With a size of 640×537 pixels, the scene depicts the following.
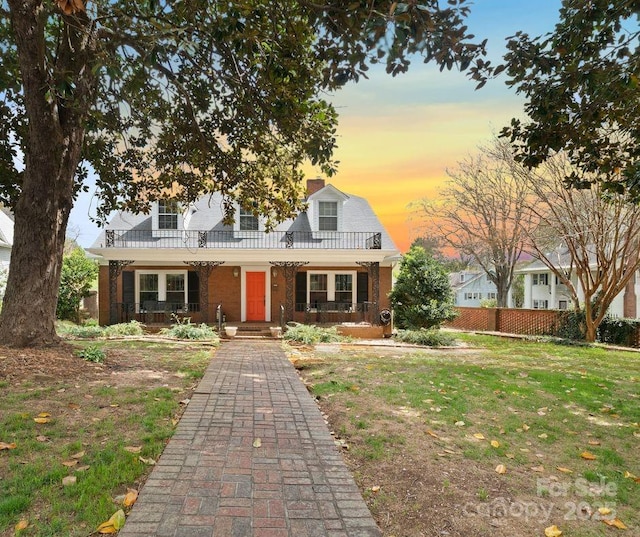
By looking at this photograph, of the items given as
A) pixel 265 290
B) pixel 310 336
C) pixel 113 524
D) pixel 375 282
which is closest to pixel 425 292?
pixel 375 282

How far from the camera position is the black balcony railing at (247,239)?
1922cm

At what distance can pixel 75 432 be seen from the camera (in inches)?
183

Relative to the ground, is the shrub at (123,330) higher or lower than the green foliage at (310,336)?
higher

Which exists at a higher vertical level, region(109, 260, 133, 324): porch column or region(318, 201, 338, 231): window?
region(318, 201, 338, 231): window

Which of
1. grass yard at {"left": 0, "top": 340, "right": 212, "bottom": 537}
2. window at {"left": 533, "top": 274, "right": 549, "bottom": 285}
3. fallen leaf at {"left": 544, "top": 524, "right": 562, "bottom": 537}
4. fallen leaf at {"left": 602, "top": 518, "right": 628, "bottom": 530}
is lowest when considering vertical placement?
fallen leaf at {"left": 602, "top": 518, "right": 628, "bottom": 530}

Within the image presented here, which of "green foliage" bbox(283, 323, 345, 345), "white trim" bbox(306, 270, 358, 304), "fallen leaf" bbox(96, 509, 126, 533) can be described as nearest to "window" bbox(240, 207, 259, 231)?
"white trim" bbox(306, 270, 358, 304)

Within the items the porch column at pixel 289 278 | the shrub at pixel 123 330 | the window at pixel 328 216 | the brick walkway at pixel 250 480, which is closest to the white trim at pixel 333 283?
the porch column at pixel 289 278

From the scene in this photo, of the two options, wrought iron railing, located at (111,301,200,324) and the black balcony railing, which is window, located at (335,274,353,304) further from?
wrought iron railing, located at (111,301,200,324)

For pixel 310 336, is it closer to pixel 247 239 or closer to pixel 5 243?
pixel 247 239

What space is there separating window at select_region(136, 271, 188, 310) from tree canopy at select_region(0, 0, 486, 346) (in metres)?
7.34

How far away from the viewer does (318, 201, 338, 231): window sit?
→ 20453mm

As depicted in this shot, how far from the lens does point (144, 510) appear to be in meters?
3.21

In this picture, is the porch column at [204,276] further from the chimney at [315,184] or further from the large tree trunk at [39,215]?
the large tree trunk at [39,215]

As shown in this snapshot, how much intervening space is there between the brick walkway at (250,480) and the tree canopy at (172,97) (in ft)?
14.1
